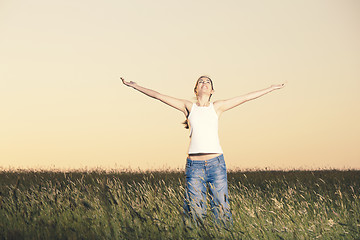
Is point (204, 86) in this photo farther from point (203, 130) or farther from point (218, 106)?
point (203, 130)

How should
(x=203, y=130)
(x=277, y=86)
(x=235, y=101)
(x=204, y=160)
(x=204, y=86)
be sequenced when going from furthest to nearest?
1. (x=277, y=86)
2. (x=235, y=101)
3. (x=204, y=86)
4. (x=203, y=130)
5. (x=204, y=160)

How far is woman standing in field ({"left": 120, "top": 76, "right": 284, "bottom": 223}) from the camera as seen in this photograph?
533 centimetres

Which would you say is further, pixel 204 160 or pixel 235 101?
pixel 235 101

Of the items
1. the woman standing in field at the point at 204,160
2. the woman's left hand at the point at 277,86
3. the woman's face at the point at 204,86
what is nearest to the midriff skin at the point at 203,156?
the woman standing in field at the point at 204,160

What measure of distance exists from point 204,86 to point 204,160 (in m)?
1.13

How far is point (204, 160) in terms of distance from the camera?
5.38 metres

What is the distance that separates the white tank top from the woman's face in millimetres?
227

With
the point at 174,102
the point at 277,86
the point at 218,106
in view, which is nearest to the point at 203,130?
the point at 218,106

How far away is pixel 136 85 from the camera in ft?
20.0

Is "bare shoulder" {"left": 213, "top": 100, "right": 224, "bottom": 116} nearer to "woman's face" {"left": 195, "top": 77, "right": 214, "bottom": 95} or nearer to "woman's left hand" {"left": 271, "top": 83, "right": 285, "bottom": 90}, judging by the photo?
"woman's face" {"left": 195, "top": 77, "right": 214, "bottom": 95}

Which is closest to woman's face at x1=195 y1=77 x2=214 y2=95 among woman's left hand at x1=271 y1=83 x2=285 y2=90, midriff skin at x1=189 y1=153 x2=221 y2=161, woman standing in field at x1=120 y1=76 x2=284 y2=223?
woman standing in field at x1=120 y1=76 x2=284 y2=223

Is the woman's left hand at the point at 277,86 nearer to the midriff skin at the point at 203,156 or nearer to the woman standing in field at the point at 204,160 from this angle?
the woman standing in field at the point at 204,160

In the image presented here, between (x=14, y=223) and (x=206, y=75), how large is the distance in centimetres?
363

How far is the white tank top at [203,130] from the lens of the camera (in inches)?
213
